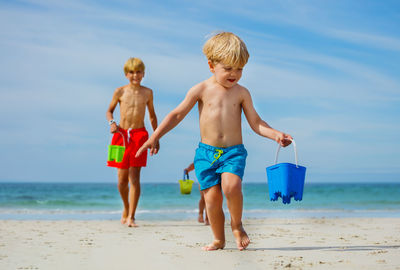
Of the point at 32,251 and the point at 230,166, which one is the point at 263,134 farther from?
the point at 32,251

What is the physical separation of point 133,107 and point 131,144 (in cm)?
52

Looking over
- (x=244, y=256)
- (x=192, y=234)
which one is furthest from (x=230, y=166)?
(x=192, y=234)

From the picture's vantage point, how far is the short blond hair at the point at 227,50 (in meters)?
3.99

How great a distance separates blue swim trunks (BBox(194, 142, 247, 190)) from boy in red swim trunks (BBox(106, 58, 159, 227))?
8.42ft

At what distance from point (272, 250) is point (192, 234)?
1584 millimetres

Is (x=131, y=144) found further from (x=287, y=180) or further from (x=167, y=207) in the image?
(x=167, y=207)

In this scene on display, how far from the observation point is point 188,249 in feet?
14.5

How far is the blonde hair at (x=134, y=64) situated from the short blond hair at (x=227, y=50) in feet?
8.70

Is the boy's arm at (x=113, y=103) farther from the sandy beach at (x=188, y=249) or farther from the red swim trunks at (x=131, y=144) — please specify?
the sandy beach at (x=188, y=249)

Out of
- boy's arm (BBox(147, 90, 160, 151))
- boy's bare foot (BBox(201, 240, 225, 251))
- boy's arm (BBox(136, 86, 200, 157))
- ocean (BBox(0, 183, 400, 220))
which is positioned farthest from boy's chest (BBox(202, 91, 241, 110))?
boy's arm (BBox(147, 90, 160, 151))

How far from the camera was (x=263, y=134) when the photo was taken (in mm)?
4238

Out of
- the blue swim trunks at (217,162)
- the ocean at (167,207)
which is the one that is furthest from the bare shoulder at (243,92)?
the ocean at (167,207)

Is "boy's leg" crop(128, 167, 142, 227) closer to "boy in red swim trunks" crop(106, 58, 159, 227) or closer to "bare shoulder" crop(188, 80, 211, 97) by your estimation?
"boy in red swim trunks" crop(106, 58, 159, 227)

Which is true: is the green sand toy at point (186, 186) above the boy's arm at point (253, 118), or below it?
below
